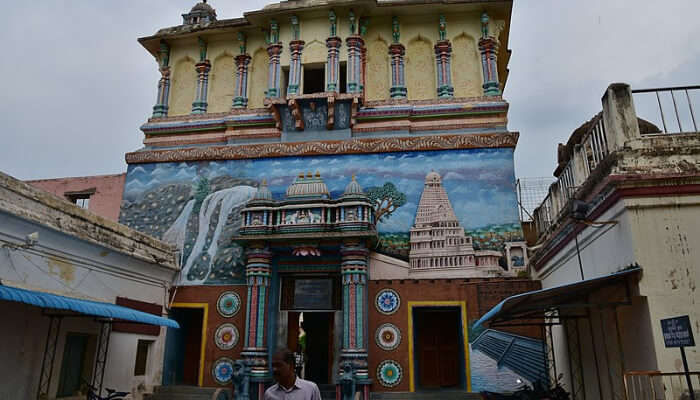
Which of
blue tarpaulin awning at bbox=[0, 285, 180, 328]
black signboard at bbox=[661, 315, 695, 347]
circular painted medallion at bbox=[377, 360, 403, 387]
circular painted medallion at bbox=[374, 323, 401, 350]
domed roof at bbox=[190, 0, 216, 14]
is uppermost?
domed roof at bbox=[190, 0, 216, 14]

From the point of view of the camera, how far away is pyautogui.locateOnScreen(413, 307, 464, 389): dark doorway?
12.0 meters

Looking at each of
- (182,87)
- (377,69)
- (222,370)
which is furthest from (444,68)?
(222,370)

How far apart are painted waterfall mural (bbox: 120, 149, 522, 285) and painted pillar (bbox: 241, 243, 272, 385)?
3.16ft

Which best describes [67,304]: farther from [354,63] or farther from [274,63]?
[354,63]

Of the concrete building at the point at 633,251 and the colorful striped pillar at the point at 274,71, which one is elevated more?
the colorful striped pillar at the point at 274,71

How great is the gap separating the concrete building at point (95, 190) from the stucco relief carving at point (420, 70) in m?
8.85

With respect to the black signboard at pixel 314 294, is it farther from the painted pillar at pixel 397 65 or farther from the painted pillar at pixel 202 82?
the painted pillar at pixel 202 82

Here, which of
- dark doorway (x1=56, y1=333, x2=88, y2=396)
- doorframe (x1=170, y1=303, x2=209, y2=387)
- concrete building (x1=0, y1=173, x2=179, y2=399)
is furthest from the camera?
doorframe (x1=170, y1=303, x2=209, y2=387)

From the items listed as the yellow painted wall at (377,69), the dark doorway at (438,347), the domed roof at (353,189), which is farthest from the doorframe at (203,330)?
the yellow painted wall at (377,69)

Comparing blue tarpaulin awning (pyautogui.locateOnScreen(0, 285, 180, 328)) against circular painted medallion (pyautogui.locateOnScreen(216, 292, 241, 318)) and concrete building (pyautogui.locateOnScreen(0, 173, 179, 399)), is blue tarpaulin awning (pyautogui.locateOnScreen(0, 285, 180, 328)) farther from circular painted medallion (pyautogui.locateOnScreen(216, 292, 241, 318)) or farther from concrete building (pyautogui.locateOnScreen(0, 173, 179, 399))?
circular painted medallion (pyautogui.locateOnScreen(216, 292, 241, 318))

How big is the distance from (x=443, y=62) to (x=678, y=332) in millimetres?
10709

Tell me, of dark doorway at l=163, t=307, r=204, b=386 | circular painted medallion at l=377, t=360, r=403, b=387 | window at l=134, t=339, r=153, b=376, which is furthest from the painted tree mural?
window at l=134, t=339, r=153, b=376

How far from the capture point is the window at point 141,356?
11773 mm

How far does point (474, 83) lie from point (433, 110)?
161 centimetres
